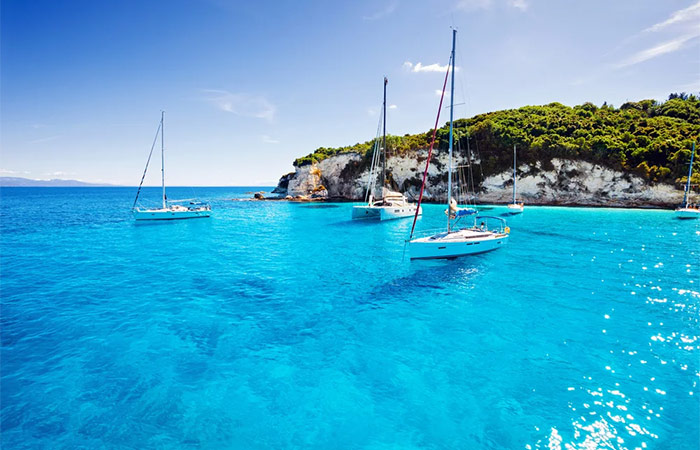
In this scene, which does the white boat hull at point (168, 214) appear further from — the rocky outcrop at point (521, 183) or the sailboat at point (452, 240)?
the sailboat at point (452, 240)

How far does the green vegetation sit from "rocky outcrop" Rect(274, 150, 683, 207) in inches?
77.7

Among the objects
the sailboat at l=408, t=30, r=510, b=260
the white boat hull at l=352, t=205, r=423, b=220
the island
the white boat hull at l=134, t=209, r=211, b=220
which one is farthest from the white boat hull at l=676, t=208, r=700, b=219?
the white boat hull at l=134, t=209, r=211, b=220

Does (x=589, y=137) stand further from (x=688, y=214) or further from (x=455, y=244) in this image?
(x=455, y=244)

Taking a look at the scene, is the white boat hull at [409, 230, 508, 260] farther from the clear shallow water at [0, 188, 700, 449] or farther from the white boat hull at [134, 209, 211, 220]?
the white boat hull at [134, 209, 211, 220]

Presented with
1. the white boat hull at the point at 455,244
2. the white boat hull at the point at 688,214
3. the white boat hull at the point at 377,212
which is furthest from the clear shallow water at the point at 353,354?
the white boat hull at the point at 688,214

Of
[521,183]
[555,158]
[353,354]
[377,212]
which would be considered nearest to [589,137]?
[555,158]

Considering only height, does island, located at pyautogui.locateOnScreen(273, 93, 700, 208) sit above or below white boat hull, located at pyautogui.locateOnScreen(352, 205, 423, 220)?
above

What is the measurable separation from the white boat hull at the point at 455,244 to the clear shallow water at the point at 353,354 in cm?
108

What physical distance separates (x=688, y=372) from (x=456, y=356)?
21.1 feet

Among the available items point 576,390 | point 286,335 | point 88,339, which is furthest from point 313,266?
point 576,390

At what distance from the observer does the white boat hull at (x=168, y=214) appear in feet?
146

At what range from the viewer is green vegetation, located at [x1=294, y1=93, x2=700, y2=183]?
176 ft

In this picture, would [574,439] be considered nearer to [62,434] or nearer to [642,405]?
[642,405]

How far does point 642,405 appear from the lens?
7.27m
